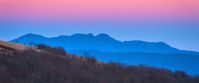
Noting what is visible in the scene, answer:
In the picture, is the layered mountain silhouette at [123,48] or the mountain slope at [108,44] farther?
the mountain slope at [108,44]

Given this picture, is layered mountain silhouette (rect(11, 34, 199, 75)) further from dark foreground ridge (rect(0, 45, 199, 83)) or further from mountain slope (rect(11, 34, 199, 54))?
dark foreground ridge (rect(0, 45, 199, 83))

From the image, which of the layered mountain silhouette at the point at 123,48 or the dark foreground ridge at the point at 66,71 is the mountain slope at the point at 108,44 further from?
the dark foreground ridge at the point at 66,71

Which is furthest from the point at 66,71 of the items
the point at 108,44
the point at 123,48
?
the point at 108,44

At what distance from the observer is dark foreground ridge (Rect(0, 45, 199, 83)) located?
22.7m

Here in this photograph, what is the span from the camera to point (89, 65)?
27.4 meters

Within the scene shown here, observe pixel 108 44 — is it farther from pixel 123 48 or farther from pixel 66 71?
pixel 66 71

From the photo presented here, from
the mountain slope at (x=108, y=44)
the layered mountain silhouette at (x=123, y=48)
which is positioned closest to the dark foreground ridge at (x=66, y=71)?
the layered mountain silhouette at (x=123, y=48)

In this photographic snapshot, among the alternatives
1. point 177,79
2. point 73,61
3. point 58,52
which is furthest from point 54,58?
point 177,79

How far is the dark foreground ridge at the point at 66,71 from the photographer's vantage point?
22.7 meters

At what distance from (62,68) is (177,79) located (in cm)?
725

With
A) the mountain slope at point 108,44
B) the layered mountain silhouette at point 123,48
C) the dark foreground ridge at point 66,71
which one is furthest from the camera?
the mountain slope at point 108,44

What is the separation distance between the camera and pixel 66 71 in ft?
80.6

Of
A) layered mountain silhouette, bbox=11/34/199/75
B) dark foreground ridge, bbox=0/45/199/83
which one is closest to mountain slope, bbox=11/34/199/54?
layered mountain silhouette, bbox=11/34/199/75

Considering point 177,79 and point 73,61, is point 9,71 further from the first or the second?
point 177,79
